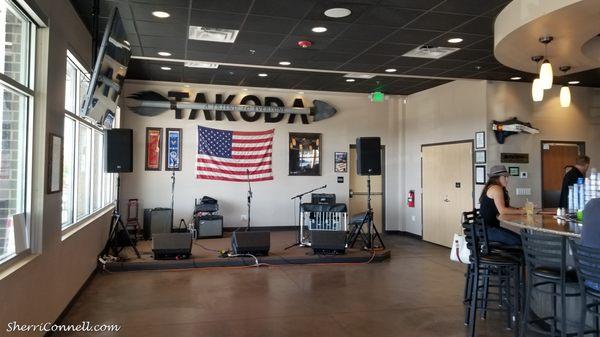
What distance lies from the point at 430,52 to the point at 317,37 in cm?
181

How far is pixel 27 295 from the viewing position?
316 cm

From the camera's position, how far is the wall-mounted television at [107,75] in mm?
3955

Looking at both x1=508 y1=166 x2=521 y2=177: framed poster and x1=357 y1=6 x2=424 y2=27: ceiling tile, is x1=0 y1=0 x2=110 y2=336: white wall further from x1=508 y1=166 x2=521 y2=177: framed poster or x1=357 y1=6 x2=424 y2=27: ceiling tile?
x1=508 y1=166 x2=521 y2=177: framed poster

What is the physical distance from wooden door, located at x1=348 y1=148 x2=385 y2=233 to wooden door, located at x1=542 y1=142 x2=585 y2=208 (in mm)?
3387

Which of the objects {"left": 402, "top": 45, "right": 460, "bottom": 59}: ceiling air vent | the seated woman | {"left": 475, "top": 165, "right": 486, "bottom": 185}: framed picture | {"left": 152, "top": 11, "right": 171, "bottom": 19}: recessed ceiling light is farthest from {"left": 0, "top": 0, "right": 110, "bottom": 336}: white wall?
{"left": 475, "top": 165, "right": 486, "bottom": 185}: framed picture

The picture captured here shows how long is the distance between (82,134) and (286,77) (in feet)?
12.8

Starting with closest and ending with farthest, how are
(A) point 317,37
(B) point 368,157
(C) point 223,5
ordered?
1. (C) point 223,5
2. (A) point 317,37
3. (B) point 368,157

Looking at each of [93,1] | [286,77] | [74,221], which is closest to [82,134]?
[74,221]

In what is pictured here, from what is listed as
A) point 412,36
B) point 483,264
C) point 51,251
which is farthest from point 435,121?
point 51,251

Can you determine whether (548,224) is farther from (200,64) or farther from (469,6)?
(200,64)

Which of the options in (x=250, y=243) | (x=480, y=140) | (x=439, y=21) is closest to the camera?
(x=439, y=21)

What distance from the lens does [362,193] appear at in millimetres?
10172

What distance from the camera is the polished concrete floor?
160 inches

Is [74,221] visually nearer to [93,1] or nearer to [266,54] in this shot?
[93,1]
